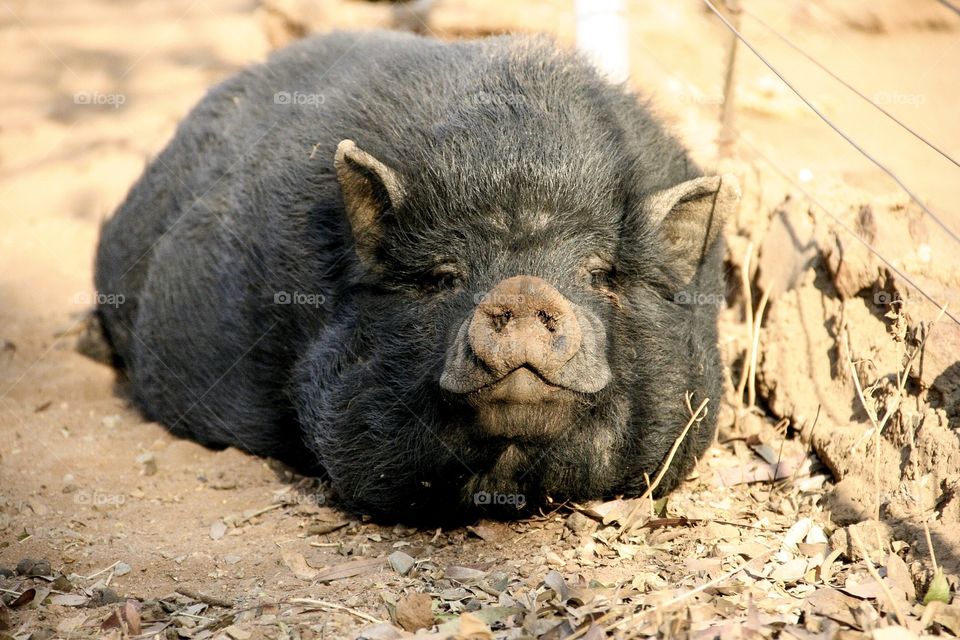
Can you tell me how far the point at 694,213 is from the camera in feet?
15.1

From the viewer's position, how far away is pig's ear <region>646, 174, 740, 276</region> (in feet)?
14.6

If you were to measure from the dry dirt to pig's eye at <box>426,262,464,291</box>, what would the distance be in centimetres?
107

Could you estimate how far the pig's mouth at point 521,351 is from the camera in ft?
12.1

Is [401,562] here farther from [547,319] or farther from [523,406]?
[547,319]

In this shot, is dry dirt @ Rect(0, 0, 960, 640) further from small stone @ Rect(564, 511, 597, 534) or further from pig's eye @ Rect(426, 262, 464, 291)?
pig's eye @ Rect(426, 262, 464, 291)

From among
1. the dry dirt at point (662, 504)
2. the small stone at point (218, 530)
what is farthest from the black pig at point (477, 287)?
the small stone at point (218, 530)

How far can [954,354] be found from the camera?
4.46m

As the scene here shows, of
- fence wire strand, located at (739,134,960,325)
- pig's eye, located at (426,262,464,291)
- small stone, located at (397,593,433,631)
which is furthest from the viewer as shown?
fence wire strand, located at (739,134,960,325)

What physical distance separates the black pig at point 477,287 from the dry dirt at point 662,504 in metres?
0.31

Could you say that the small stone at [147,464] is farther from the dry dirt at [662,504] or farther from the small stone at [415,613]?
the small stone at [415,613]

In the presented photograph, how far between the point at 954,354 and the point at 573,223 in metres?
1.74

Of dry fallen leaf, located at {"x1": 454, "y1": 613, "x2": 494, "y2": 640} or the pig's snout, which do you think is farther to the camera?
the pig's snout

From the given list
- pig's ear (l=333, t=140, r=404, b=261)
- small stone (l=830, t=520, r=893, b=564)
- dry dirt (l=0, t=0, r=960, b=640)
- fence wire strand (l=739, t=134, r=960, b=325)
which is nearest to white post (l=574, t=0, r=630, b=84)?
dry dirt (l=0, t=0, r=960, b=640)

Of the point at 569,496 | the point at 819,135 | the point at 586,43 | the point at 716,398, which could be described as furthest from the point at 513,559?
the point at 819,135
